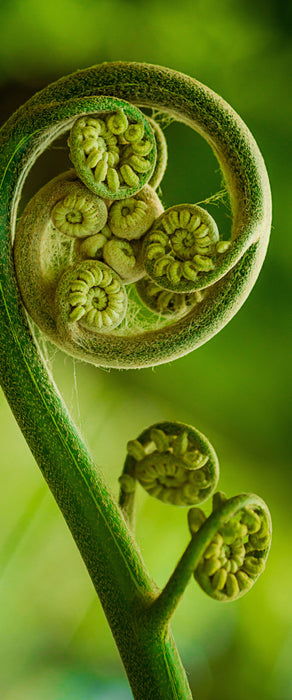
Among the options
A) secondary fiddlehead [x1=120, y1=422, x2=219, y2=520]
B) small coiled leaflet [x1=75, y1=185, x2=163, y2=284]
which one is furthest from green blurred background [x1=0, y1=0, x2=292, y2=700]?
small coiled leaflet [x1=75, y1=185, x2=163, y2=284]

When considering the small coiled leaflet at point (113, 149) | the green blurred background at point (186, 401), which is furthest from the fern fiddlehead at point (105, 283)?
the green blurred background at point (186, 401)

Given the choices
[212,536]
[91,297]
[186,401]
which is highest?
[186,401]

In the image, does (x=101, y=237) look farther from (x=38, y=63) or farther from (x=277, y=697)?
(x=277, y=697)

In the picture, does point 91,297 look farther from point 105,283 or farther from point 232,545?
point 232,545

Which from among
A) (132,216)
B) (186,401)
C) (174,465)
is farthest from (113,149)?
(186,401)

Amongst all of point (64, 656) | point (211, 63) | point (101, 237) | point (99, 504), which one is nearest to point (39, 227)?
point (101, 237)

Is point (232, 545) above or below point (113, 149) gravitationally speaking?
below

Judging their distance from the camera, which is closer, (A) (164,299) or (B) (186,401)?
(A) (164,299)
